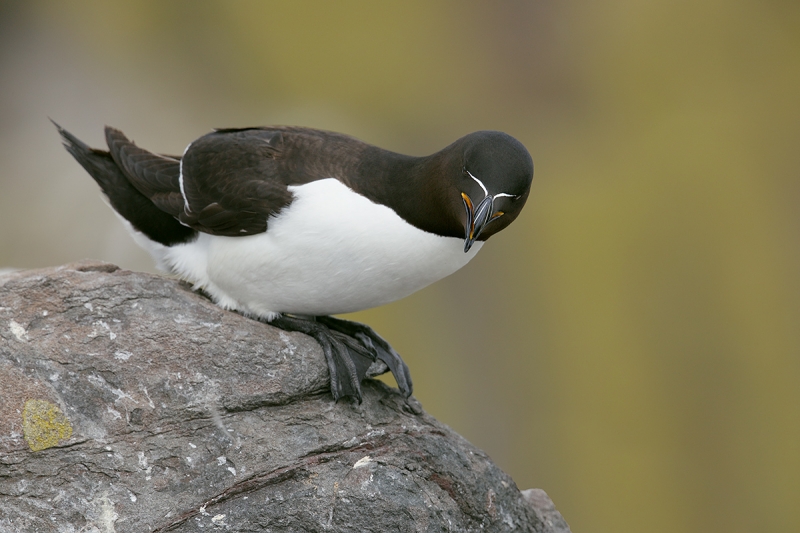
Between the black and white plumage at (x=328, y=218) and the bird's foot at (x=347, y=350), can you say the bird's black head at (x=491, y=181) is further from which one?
the bird's foot at (x=347, y=350)

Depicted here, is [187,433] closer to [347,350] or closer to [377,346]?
[347,350]

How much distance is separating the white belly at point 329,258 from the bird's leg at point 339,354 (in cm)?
6

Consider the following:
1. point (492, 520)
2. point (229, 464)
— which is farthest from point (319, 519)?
point (492, 520)

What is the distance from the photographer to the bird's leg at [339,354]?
3.80 m

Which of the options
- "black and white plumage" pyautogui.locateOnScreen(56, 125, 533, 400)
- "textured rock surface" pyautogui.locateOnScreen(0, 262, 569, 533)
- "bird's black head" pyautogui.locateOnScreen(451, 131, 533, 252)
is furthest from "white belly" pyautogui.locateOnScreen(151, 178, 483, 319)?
"bird's black head" pyautogui.locateOnScreen(451, 131, 533, 252)

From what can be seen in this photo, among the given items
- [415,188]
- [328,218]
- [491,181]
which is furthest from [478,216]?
[328,218]

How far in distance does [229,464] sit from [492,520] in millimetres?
1199

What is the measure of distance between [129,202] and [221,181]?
76 centimetres

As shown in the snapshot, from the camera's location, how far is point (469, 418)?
9078 mm

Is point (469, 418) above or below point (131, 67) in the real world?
below

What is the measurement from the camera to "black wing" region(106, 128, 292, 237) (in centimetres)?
389

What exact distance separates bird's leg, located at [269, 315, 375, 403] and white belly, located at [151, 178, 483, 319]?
0.06 metres

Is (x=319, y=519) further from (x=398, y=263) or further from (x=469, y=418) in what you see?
(x=469, y=418)

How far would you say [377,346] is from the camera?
4.32m
